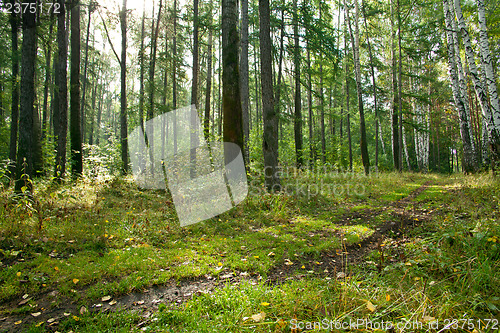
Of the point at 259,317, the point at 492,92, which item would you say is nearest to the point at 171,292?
the point at 259,317

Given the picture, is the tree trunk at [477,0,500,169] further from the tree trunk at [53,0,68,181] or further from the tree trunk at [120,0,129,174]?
the tree trunk at [120,0,129,174]

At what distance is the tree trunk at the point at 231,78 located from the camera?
7.95 meters

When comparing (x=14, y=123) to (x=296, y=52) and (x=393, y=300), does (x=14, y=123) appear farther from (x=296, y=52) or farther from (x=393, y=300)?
(x=393, y=300)

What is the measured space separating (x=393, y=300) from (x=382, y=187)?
9.40 m

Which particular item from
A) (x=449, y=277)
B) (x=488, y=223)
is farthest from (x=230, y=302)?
(x=488, y=223)

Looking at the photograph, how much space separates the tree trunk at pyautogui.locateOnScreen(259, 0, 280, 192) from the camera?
814cm

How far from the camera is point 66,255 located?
383cm

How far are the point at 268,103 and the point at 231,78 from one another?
145cm

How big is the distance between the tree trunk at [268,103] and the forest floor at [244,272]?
2418mm

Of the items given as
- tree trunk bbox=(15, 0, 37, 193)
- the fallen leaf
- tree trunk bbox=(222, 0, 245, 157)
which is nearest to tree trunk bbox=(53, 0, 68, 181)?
tree trunk bbox=(15, 0, 37, 193)

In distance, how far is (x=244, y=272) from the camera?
11.5 feet

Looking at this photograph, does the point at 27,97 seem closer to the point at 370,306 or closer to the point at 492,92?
the point at 370,306

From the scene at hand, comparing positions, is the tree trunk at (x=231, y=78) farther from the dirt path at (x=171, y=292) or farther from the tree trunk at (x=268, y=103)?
the dirt path at (x=171, y=292)

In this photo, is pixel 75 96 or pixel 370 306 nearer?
pixel 370 306
